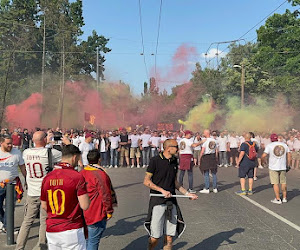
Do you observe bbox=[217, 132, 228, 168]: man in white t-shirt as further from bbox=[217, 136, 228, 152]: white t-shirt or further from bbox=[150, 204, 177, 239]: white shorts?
bbox=[150, 204, 177, 239]: white shorts

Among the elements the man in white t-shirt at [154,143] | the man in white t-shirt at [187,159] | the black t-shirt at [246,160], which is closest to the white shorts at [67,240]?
the man in white t-shirt at [187,159]

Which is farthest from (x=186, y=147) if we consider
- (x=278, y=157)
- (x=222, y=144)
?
(x=222, y=144)

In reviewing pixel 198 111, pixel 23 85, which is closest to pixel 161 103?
pixel 198 111

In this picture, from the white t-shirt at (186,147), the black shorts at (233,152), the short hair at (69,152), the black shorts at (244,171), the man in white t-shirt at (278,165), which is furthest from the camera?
the black shorts at (233,152)

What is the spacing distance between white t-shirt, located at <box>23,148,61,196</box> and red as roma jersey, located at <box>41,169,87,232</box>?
5.52 ft

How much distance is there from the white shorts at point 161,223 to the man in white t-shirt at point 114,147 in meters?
12.1

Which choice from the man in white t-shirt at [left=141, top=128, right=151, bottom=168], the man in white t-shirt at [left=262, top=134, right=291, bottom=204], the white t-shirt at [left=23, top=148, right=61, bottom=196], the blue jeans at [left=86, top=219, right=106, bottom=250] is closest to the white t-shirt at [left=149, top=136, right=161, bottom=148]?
the man in white t-shirt at [left=141, top=128, right=151, bottom=168]

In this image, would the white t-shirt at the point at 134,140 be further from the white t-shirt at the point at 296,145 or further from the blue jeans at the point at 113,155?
the white t-shirt at the point at 296,145

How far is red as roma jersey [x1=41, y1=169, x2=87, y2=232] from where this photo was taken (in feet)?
11.7

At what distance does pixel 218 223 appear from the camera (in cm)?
700

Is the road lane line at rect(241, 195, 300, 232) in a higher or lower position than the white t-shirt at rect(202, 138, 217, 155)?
lower

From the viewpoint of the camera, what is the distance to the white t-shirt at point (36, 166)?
5.24m

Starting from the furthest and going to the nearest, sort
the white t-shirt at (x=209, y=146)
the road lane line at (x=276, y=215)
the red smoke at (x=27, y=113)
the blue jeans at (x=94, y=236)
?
1. the red smoke at (x=27, y=113)
2. the white t-shirt at (x=209, y=146)
3. the road lane line at (x=276, y=215)
4. the blue jeans at (x=94, y=236)

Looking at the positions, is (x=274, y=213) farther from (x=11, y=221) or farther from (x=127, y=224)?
(x=11, y=221)
